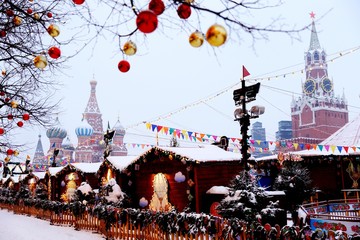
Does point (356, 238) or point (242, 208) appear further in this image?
point (242, 208)

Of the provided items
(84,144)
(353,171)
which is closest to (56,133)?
(84,144)

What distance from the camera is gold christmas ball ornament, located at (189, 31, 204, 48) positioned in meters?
3.60

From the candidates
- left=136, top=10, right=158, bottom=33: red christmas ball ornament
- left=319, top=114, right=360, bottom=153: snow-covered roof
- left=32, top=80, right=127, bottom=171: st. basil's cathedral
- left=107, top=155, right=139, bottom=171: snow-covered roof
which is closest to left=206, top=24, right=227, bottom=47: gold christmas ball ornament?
left=136, top=10, right=158, bottom=33: red christmas ball ornament

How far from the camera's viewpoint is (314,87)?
8912 centimetres

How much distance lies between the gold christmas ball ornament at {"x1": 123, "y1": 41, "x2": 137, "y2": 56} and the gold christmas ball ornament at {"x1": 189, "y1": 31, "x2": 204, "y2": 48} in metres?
0.87

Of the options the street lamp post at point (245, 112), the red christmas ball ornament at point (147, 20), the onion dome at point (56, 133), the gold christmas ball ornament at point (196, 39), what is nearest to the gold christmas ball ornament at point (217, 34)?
the gold christmas ball ornament at point (196, 39)

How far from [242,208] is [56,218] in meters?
14.6

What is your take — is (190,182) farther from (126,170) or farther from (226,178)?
(126,170)

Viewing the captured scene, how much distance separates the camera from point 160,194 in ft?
62.9

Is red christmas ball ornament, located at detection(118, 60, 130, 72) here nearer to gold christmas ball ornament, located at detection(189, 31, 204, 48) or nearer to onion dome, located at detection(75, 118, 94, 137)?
gold christmas ball ornament, located at detection(189, 31, 204, 48)

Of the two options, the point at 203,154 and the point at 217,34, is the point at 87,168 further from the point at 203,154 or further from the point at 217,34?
the point at 217,34

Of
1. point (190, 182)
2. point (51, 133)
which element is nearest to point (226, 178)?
point (190, 182)

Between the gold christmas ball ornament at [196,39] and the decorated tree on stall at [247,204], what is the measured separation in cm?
802

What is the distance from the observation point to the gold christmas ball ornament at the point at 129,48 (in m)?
4.13
